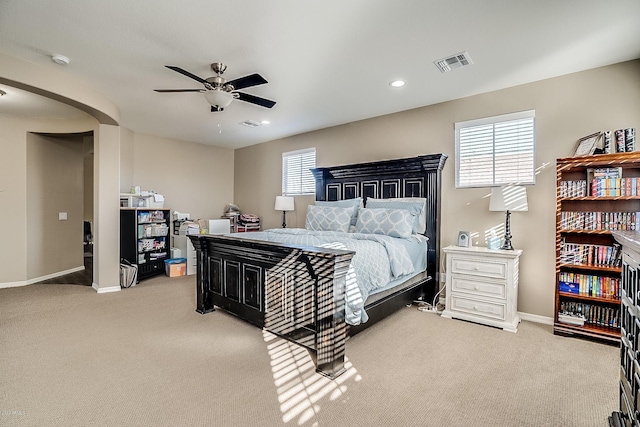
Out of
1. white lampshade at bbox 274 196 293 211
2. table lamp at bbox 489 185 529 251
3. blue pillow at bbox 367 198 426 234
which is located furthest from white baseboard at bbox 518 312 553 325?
white lampshade at bbox 274 196 293 211

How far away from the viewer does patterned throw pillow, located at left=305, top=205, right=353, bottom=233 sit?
423cm

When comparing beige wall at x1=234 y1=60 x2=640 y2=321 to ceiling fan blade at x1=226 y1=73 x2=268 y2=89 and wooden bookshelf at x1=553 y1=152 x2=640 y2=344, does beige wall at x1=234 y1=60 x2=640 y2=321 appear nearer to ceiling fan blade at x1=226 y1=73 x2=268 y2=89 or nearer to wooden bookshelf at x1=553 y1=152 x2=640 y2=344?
wooden bookshelf at x1=553 y1=152 x2=640 y2=344

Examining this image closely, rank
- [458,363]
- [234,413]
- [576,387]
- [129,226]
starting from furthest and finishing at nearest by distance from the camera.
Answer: [129,226]
[458,363]
[576,387]
[234,413]

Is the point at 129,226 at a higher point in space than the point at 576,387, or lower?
higher

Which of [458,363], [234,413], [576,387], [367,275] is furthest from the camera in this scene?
[367,275]

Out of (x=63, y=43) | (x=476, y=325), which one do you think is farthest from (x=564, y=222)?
(x=63, y=43)

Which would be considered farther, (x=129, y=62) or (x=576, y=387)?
(x=129, y=62)

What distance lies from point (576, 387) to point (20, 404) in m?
3.60

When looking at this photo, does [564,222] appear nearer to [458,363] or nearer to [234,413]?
[458,363]

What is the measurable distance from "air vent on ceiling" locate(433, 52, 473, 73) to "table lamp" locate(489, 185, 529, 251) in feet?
4.41

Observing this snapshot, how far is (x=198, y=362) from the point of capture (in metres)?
2.42

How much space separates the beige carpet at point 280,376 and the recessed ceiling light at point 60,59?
265cm

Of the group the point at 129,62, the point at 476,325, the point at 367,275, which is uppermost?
the point at 129,62

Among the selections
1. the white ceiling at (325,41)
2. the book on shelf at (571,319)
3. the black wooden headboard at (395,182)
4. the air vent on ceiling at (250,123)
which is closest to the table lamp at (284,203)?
the black wooden headboard at (395,182)
